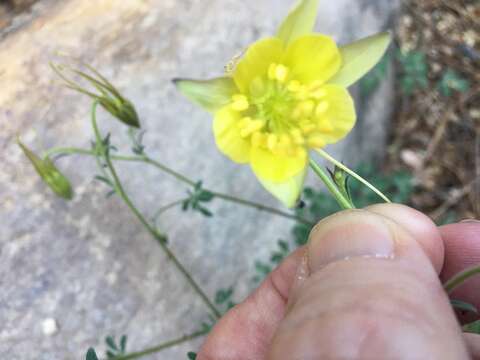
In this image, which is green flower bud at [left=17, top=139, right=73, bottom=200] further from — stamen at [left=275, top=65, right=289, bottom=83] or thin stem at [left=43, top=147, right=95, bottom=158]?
stamen at [left=275, top=65, right=289, bottom=83]

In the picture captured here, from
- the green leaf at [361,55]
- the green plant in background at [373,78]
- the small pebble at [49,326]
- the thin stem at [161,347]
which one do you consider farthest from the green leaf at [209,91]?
the green plant in background at [373,78]

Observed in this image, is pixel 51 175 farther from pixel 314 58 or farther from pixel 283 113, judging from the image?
pixel 314 58

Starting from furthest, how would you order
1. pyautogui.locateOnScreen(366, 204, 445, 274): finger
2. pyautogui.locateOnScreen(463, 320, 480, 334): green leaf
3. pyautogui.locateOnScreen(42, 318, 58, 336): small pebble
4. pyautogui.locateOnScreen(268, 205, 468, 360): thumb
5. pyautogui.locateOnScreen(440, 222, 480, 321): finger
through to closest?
pyautogui.locateOnScreen(42, 318, 58, 336): small pebble, pyautogui.locateOnScreen(463, 320, 480, 334): green leaf, pyautogui.locateOnScreen(440, 222, 480, 321): finger, pyautogui.locateOnScreen(366, 204, 445, 274): finger, pyautogui.locateOnScreen(268, 205, 468, 360): thumb

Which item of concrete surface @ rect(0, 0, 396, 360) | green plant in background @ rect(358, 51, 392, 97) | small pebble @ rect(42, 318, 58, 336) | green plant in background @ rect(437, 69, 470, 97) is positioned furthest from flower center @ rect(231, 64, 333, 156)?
green plant in background @ rect(437, 69, 470, 97)

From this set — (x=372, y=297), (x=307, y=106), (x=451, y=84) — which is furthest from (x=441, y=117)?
(x=372, y=297)

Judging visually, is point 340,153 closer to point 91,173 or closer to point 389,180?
point 389,180

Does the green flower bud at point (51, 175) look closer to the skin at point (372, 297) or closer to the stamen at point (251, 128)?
the stamen at point (251, 128)
